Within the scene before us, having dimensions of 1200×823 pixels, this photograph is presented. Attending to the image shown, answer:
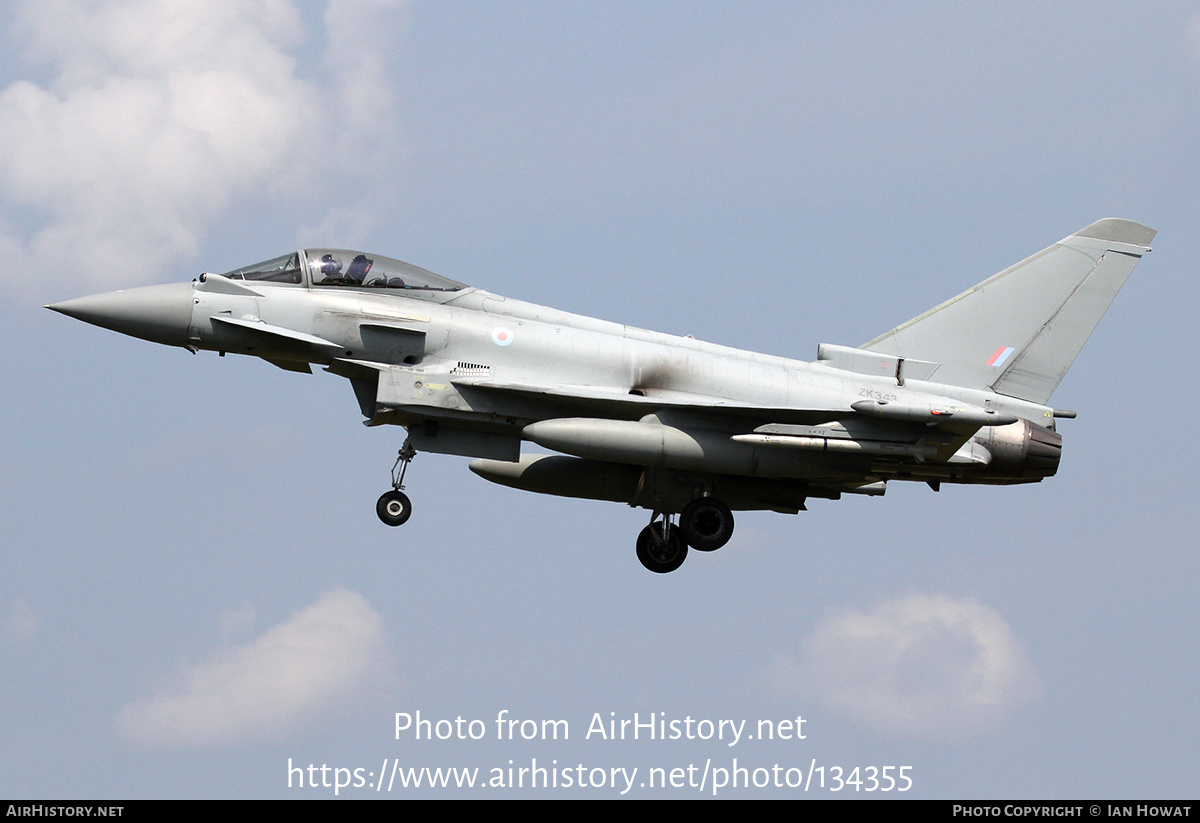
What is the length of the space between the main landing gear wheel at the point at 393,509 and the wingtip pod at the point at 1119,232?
10535mm

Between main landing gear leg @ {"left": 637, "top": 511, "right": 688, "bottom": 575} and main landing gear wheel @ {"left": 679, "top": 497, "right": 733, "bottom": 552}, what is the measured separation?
870 millimetres

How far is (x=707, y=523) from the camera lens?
18906 millimetres

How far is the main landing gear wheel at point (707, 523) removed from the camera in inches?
744

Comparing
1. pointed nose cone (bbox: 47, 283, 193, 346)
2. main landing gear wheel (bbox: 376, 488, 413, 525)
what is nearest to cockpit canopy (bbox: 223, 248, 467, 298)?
pointed nose cone (bbox: 47, 283, 193, 346)

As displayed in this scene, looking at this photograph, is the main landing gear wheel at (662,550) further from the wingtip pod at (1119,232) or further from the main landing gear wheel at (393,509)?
the wingtip pod at (1119,232)

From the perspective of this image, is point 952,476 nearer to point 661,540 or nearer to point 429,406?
point 661,540

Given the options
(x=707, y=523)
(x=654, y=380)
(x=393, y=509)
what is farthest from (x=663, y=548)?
(x=393, y=509)

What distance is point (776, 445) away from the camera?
703 inches

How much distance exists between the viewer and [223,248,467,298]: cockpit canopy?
18.0 meters

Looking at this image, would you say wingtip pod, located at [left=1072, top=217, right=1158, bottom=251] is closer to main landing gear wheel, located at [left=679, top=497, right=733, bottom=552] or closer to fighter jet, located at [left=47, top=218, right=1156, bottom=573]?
fighter jet, located at [left=47, top=218, right=1156, bottom=573]

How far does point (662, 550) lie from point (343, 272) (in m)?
6.03

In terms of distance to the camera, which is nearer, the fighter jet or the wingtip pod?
the fighter jet

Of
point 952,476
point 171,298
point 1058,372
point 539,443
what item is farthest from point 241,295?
point 1058,372

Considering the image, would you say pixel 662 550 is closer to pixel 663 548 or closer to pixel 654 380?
pixel 663 548
